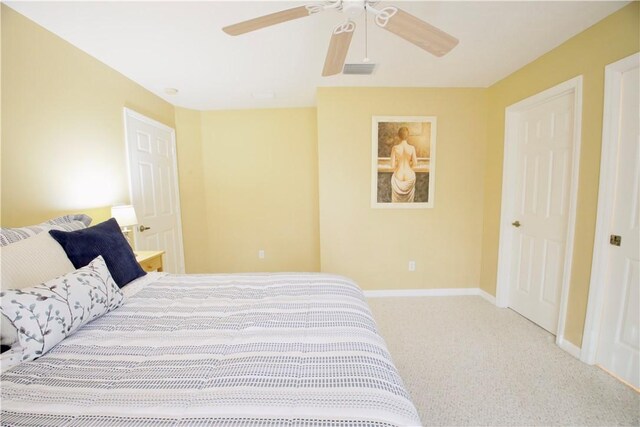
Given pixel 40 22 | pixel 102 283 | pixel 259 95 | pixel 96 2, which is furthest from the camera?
pixel 259 95

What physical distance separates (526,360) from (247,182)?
3.39m

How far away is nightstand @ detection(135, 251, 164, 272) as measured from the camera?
2018 mm

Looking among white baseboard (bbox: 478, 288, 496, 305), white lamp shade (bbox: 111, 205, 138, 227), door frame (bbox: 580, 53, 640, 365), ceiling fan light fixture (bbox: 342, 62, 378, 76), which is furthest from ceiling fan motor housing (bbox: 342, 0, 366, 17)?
white baseboard (bbox: 478, 288, 496, 305)

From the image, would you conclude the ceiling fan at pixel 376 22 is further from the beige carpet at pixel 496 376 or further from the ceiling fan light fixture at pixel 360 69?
the beige carpet at pixel 496 376

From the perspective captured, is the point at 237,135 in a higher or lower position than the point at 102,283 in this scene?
higher

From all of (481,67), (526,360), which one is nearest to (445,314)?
(526,360)

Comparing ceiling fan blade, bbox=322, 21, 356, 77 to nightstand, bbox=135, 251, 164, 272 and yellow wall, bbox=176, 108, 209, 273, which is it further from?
yellow wall, bbox=176, 108, 209, 273

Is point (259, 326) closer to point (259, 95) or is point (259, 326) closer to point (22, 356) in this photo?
point (22, 356)

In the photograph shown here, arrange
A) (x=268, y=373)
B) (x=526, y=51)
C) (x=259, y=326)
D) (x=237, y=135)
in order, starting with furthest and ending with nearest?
(x=237, y=135) < (x=526, y=51) < (x=259, y=326) < (x=268, y=373)

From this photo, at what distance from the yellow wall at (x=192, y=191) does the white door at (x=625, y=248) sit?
401 centimetres

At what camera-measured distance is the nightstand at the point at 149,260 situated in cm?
202

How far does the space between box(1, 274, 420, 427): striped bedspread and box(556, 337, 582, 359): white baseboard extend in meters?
1.87

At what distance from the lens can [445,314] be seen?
252cm

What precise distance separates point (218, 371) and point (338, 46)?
159cm
